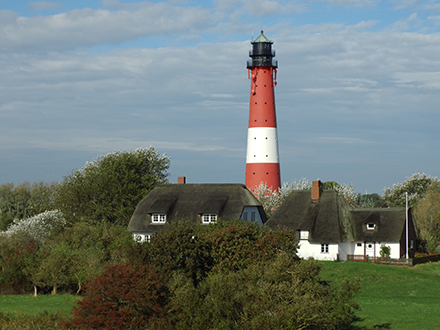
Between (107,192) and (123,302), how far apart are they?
33.1 metres

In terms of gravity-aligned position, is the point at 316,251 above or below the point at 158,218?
below

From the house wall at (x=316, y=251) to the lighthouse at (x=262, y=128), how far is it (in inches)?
440

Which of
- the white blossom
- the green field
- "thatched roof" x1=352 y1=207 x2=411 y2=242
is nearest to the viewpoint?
the green field

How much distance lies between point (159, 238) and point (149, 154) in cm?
3538

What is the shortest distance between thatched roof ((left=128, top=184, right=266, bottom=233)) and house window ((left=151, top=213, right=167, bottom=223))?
32 cm

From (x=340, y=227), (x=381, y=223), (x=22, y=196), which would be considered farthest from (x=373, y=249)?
(x=22, y=196)

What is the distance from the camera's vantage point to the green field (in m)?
26.6

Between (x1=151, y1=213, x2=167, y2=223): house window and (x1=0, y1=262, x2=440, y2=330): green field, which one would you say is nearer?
(x1=0, y1=262, x2=440, y2=330): green field

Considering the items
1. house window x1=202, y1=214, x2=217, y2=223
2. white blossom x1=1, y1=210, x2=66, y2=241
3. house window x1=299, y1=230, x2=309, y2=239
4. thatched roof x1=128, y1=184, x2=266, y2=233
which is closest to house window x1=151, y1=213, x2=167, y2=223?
thatched roof x1=128, y1=184, x2=266, y2=233

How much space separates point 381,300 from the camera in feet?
111

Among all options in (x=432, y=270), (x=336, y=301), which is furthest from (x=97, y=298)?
(x=432, y=270)

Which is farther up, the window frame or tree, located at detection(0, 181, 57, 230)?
tree, located at detection(0, 181, 57, 230)

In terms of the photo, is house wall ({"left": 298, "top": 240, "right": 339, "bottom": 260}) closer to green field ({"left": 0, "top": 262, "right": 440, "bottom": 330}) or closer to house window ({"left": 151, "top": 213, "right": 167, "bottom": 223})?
green field ({"left": 0, "top": 262, "right": 440, "bottom": 330})

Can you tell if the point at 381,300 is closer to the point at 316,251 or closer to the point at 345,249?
the point at 316,251
